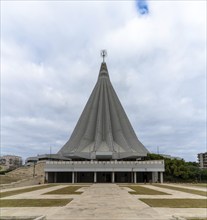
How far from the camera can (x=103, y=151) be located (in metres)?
60.7

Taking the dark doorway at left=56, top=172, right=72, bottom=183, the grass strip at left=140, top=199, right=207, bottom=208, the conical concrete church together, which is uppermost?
the conical concrete church

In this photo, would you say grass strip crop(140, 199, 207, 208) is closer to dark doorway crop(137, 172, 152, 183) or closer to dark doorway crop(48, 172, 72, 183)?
dark doorway crop(137, 172, 152, 183)

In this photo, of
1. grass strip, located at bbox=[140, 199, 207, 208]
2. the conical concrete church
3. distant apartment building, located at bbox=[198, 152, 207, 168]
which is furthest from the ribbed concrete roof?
distant apartment building, located at bbox=[198, 152, 207, 168]

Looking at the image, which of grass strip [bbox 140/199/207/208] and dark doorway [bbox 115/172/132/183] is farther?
dark doorway [bbox 115/172/132/183]

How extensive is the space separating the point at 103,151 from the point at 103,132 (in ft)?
28.8

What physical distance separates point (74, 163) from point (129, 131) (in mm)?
23861

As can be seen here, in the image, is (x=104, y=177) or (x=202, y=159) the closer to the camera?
(x=104, y=177)

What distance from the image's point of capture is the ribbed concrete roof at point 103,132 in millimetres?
60625

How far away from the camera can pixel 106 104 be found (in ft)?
240

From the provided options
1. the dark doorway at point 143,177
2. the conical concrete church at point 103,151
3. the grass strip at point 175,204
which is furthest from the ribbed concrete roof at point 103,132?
the grass strip at point 175,204

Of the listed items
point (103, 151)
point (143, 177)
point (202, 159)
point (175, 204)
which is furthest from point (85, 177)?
point (202, 159)

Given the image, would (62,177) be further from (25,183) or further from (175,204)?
(175,204)

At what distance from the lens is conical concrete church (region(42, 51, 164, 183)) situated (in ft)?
162

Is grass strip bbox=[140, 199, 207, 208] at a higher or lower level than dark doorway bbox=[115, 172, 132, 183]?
higher
